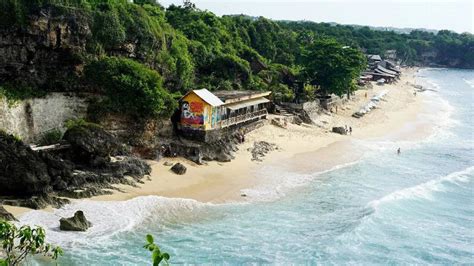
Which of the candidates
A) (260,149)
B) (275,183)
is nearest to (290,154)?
(260,149)

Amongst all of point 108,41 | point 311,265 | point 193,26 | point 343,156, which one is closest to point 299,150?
point 343,156

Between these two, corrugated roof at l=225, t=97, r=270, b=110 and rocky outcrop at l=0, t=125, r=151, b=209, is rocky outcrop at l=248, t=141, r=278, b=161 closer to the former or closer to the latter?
corrugated roof at l=225, t=97, r=270, b=110

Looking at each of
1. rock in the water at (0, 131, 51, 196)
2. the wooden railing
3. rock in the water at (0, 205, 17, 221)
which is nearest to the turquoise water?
rock in the water at (0, 205, 17, 221)

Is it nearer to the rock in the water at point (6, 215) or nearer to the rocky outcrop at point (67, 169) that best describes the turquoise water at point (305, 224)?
the rock in the water at point (6, 215)

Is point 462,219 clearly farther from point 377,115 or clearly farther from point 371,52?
point 371,52

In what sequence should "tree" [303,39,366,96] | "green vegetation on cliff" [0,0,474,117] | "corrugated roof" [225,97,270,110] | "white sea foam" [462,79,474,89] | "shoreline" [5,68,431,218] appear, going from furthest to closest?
"white sea foam" [462,79,474,89] → "tree" [303,39,366,96] → "corrugated roof" [225,97,270,110] → "green vegetation on cliff" [0,0,474,117] → "shoreline" [5,68,431,218]

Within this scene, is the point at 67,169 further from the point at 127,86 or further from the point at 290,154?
the point at 290,154

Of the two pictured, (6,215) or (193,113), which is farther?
(193,113)
